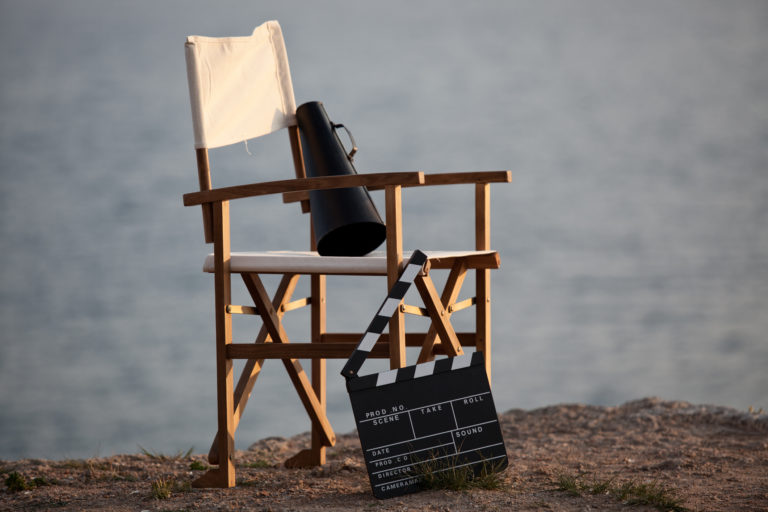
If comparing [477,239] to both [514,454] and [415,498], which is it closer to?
[514,454]

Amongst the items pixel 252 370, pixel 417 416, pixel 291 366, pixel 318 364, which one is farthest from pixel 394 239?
pixel 318 364

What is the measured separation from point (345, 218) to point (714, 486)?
1.39m

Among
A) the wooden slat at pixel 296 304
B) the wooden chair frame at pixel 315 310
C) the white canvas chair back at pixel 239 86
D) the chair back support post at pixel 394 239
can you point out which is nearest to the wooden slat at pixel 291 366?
the wooden chair frame at pixel 315 310

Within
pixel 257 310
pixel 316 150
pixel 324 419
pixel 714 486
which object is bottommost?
pixel 714 486

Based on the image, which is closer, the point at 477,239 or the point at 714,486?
the point at 714,486

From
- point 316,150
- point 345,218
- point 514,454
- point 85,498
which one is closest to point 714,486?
point 514,454

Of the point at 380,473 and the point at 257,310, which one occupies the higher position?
the point at 257,310

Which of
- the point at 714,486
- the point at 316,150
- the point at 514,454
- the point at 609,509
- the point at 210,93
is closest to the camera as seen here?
the point at 609,509

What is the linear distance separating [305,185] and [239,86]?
28.5 inches

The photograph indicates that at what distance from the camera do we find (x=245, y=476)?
305cm

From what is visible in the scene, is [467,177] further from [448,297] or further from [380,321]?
[380,321]

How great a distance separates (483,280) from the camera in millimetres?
3062

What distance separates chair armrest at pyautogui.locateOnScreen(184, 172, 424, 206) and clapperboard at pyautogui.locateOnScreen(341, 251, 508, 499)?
22 cm

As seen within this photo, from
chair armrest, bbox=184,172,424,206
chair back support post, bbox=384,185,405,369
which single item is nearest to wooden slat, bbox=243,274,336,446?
chair armrest, bbox=184,172,424,206
